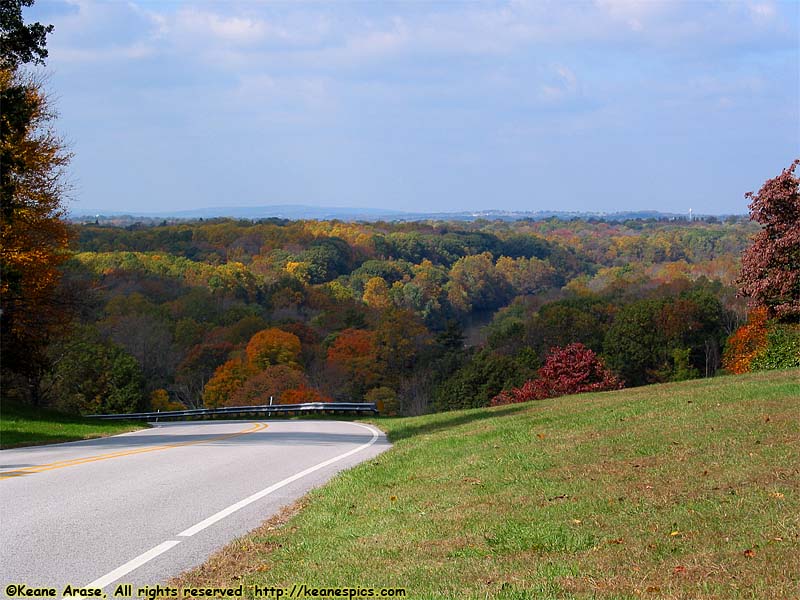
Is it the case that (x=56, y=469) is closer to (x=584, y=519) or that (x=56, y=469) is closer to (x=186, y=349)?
(x=584, y=519)

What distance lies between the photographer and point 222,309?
11188 centimetres

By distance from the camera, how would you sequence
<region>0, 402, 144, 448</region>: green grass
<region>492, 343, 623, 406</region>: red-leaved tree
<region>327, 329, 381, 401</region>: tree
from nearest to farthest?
1. <region>0, 402, 144, 448</region>: green grass
2. <region>492, 343, 623, 406</region>: red-leaved tree
3. <region>327, 329, 381, 401</region>: tree

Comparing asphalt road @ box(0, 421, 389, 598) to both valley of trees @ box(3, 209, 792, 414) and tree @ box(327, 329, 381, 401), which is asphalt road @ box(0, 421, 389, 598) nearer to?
valley of trees @ box(3, 209, 792, 414)

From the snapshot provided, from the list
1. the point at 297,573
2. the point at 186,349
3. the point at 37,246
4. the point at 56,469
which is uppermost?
the point at 37,246

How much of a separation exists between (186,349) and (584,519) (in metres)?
87.0

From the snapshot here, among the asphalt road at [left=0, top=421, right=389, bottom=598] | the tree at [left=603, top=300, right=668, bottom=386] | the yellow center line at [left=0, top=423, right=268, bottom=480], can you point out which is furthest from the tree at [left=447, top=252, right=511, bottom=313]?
the asphalt road at [left=0, top=421, right=389, bottom=598]

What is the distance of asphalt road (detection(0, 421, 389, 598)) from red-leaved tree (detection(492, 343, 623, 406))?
23759mm

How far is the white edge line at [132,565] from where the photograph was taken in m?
6.82

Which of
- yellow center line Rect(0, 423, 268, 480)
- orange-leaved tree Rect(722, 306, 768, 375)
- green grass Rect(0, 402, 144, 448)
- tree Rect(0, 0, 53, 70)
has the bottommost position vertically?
orange-leaved tree Rect(722, 306, 768, 375)

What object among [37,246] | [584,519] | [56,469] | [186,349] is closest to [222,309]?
[186,349]

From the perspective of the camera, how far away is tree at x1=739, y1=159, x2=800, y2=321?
99.3 feet

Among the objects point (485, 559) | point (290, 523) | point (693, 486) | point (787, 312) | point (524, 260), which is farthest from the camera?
point (524, 260)

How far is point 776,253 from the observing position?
30.3 meters

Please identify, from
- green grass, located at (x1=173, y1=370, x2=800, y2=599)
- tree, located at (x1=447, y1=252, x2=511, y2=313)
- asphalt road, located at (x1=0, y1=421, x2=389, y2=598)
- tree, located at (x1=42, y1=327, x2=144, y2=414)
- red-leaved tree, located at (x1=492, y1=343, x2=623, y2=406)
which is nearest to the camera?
green grass, located at (x1=173, y1=370, x2=800, y2=599)
